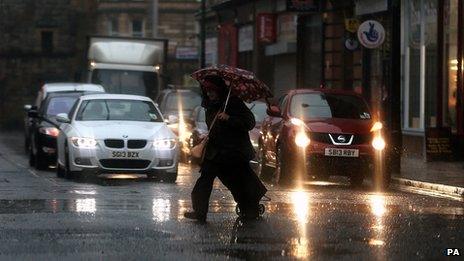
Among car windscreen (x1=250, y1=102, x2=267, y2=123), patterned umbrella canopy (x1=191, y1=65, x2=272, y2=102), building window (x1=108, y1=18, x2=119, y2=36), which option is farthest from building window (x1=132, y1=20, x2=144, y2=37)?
patterned umbrella canopy (x1=191, y1=65, x2=272, y2=102)

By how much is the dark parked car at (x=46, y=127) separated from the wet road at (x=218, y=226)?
6.01 meters

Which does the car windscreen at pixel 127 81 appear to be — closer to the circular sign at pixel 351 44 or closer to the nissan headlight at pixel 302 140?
the circular sign at pixel 351 44

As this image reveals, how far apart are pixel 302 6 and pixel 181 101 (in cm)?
579

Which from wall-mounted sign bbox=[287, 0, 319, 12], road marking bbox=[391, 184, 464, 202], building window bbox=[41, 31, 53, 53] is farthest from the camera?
building window bbox=[41, 31, 53, 53]

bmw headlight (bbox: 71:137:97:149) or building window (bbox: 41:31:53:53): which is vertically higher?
building window (bbox: 41:31:53:53)

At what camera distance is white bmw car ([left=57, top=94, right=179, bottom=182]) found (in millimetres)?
18594

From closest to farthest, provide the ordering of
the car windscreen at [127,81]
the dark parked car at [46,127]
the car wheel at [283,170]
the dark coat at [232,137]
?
the dark coat at [232,137], the car wheel at [283,170], the dark parked car at [46,127], the car windscreen at [127,81]

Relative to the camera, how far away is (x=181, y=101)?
3105 cm

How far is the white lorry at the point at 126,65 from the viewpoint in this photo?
1414 inches

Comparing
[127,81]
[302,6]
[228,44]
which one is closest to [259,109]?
[302,6]

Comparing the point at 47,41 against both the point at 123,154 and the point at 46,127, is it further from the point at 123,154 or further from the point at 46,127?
the point at 123,154

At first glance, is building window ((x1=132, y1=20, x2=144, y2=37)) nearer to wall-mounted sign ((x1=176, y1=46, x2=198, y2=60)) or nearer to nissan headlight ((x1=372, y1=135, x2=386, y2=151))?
wall-mounted sign ((x1=176, y1=46, x2=198, y2=60))

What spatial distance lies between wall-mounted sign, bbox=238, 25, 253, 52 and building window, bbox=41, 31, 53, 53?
35.2m

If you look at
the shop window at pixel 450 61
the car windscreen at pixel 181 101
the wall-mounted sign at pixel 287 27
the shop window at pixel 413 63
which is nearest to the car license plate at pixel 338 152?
the shop window at pixel 450 61
